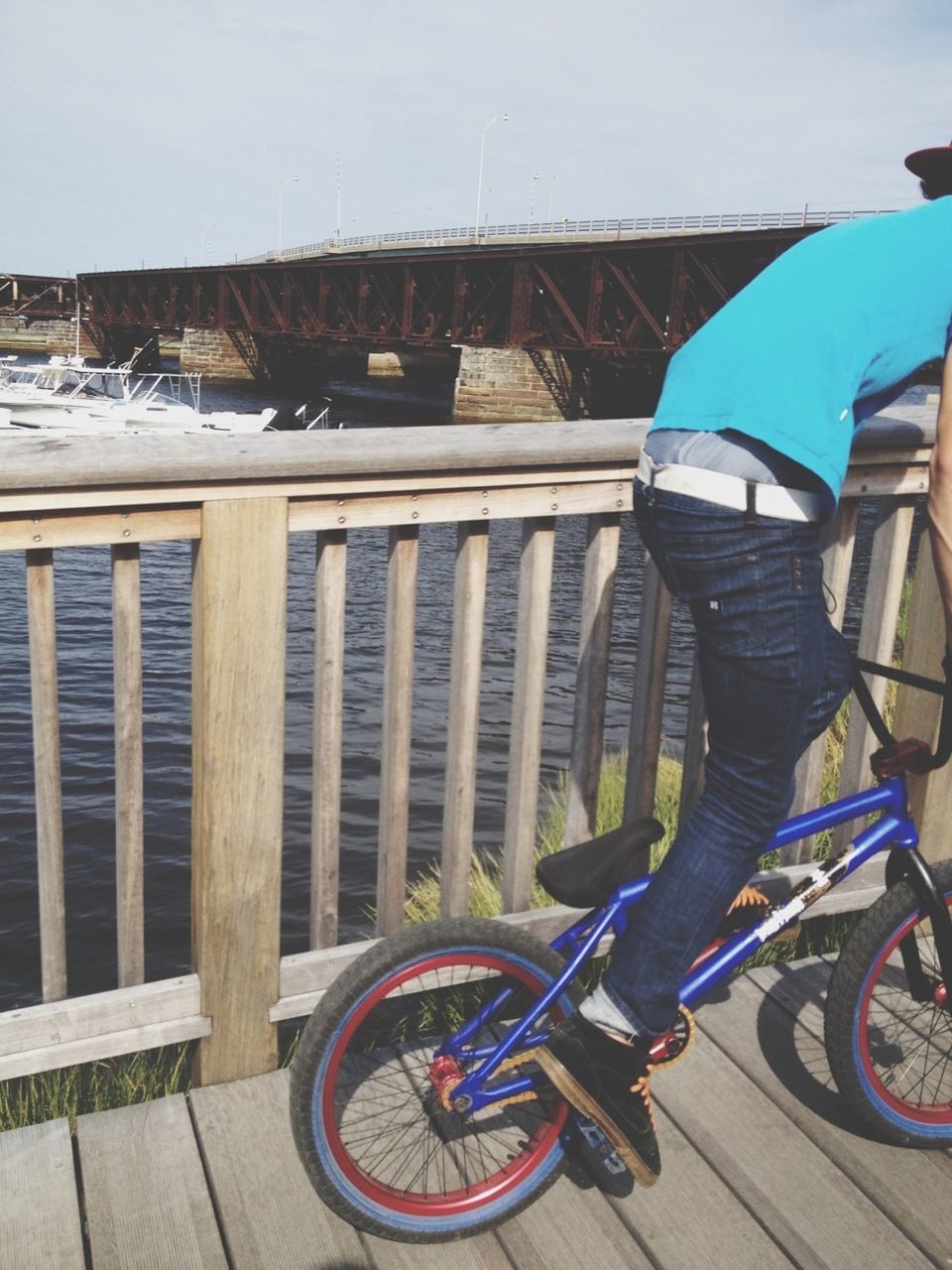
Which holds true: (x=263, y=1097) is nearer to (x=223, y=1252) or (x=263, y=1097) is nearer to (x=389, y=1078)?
(x=389, y=1078)

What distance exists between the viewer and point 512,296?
4641cm

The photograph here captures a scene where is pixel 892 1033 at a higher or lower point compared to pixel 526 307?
lower

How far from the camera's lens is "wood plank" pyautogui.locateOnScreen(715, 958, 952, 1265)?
2732 millimetres

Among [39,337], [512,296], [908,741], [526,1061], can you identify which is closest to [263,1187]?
[526,1061]

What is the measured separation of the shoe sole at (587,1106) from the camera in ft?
7.89

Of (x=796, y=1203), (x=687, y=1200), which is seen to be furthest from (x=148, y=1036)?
(x=796, y=1203)

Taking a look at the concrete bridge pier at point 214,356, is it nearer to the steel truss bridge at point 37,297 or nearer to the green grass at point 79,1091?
the steel truss bridge at point 37,297

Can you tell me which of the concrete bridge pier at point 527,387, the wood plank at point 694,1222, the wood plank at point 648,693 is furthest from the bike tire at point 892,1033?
the concrete bridge pier at point 527,387

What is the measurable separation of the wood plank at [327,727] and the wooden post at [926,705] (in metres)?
1.72

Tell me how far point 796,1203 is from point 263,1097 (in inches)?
48.9

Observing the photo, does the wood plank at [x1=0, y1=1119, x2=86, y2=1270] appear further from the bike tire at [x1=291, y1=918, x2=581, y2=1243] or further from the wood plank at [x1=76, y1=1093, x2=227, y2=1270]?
the bike tire at [x1=291, y1=918, x2=581, y2=1243]

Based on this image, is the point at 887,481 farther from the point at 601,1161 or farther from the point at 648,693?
the point at 601,1161

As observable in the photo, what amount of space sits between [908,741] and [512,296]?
45.5 meters

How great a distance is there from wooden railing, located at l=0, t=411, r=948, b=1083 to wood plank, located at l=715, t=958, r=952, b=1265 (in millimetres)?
603
